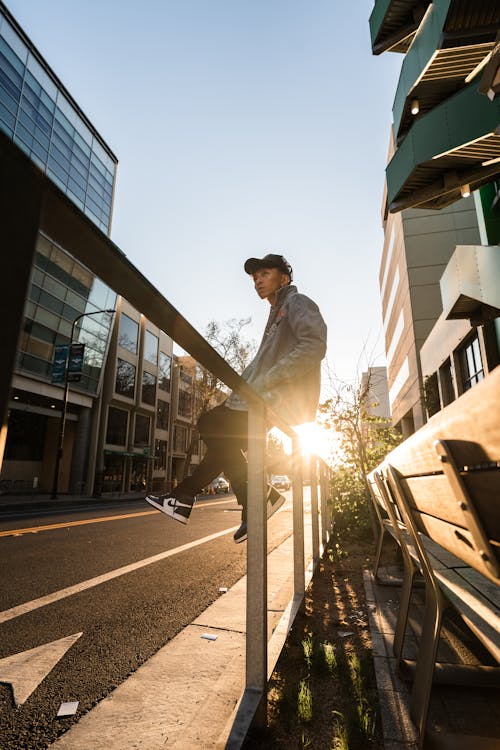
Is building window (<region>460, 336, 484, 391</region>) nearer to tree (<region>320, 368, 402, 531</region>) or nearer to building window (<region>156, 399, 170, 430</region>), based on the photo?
tree (<region>320, 368, 402, 531</region>)

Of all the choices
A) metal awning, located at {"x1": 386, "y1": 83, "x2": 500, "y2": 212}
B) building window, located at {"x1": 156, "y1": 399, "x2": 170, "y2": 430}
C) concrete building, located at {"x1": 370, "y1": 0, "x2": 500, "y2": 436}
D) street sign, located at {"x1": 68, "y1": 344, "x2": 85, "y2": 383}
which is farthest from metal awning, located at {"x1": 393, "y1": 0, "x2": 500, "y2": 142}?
building window, located at {"x1": 156, "y1": 399, "x2": 170, "y2": 430}

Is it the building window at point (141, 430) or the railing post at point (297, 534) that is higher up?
the building window at point (141, 430)

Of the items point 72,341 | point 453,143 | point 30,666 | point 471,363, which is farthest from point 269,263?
point 72,341

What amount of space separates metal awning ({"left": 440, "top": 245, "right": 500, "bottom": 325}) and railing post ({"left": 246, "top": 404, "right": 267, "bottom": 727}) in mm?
9357

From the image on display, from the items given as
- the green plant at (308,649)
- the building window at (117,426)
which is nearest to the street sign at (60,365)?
the building window at (117,426)

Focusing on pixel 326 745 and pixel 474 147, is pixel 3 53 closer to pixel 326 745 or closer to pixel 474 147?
pixel 474 147

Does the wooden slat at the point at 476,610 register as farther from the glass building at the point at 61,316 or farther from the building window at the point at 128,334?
the building window at the point at 128,334

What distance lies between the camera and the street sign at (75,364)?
22516mm

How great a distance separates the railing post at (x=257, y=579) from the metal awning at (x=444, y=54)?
34.2 ft

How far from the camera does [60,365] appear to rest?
23.0 meters

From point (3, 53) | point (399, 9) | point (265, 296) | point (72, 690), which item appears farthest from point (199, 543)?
point (3, 53)

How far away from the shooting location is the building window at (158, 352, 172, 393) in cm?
4204

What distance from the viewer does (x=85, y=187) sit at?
32000 millimetres

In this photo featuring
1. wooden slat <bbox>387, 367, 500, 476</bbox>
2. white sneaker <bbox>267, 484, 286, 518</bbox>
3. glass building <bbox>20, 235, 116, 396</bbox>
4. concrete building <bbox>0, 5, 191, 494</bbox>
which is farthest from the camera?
concrete building <bbox>0, 5, 191, 494</bbox>
